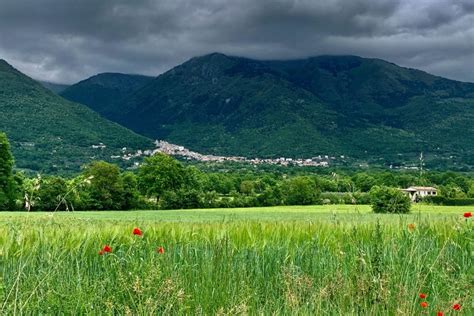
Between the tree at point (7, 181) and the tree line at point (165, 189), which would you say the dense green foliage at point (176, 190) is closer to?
the tree line at point (165, 189)

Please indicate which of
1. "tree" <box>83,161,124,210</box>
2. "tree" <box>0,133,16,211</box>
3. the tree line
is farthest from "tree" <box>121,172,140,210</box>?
"tree" <box>0,133,16,211</box>

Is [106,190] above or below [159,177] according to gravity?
below

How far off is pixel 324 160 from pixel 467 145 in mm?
46013

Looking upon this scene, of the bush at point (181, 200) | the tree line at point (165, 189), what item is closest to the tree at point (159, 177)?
the tree line at point (165, 189)

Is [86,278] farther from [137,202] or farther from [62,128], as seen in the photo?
[62,128]

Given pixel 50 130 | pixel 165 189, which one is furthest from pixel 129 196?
pixel 50 130

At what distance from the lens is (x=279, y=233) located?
842 centimetres

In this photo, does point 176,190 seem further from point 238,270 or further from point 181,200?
point 238,270

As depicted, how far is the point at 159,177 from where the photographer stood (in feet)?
261

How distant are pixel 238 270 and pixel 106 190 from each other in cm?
6570

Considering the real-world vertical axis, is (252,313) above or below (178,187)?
above

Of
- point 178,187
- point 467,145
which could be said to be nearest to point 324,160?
point 467,145

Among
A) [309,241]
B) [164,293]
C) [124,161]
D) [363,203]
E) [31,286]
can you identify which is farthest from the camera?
[124,161]

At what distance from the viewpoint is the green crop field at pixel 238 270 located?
5.62 metres
